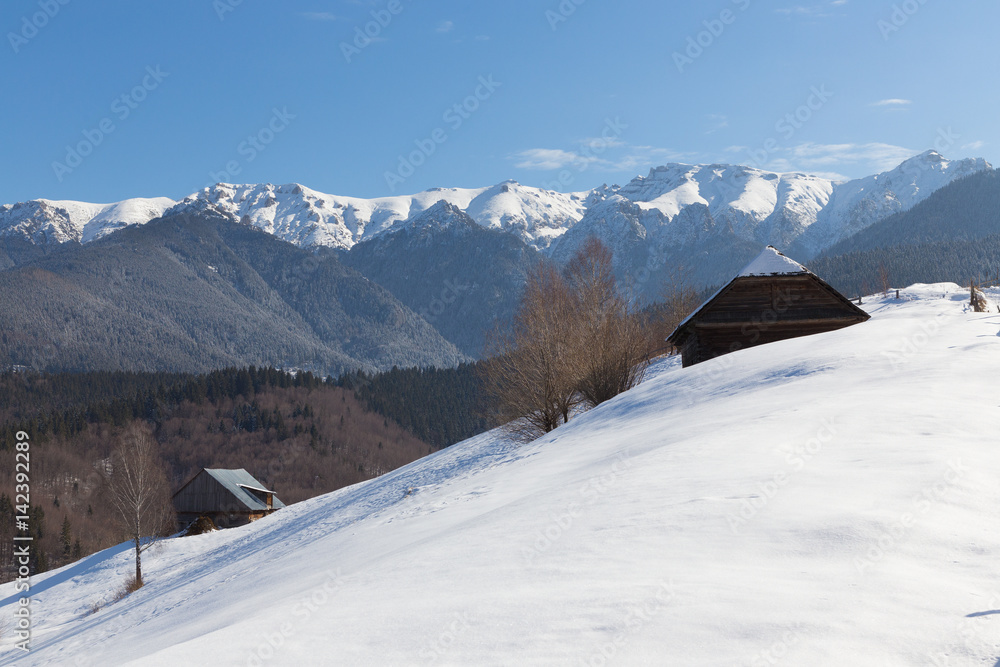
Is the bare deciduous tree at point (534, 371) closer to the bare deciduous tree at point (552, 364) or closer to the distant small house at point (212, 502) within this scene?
the bare deciduous tree at point (552, 364)

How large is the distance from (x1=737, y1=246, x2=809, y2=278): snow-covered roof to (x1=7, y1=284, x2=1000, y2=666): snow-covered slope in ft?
52.2

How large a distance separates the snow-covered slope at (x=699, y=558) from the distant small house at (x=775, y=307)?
618 inches

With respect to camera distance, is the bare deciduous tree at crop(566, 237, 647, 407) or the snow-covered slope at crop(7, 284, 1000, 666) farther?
the bare deciduous tree at crop(566, 237, 647, 407)

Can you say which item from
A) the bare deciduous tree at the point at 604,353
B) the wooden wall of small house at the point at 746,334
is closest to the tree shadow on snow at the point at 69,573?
the bare deciduous tree at the point at 604,353

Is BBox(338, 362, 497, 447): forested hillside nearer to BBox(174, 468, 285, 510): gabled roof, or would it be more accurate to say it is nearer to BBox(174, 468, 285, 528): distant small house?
BBox(174, 468, 285, 510): gabled roof

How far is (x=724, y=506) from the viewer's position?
7.57 meters

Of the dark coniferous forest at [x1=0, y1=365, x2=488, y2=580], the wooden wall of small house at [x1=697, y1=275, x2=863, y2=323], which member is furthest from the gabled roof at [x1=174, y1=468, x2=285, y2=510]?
the wooden wall of small house at [x1=697, y1=275, x2=863, y2=323]

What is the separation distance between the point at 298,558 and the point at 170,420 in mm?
130559

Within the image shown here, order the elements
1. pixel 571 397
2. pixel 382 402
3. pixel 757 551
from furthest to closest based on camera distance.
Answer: pixel 382 402 → pixel 571 397 → pixel 757 551

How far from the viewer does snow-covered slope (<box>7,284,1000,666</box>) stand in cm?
496

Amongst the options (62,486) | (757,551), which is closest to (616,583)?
(757,551)

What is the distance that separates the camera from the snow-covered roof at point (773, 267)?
29.9 meters

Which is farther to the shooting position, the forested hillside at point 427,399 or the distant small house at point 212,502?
the forested hillside at point 427,399

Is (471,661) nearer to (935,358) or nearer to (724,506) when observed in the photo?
(724,506)
